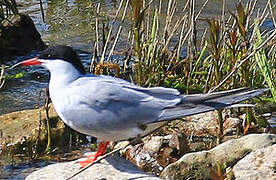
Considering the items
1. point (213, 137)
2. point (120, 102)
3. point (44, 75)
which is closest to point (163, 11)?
point (44, 75)

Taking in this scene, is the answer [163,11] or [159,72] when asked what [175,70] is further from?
[163,11]

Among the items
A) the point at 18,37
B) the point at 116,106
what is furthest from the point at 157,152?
the point at 18,37

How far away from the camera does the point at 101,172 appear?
426 centimetres

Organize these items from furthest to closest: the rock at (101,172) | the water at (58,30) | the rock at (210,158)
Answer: the water at (58,30) → the rock at (210,158) → the rock at (101,172)

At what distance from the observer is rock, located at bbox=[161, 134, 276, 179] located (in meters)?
4.64

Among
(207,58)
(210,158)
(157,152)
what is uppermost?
(207,58)

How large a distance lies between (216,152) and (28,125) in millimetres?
1622

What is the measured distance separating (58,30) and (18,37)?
1308 mm

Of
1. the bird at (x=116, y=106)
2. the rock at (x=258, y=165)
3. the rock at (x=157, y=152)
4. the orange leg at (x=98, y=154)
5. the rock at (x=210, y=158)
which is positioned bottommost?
the rock at (x=157, y=152)

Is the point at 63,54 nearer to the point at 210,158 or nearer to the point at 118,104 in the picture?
the point at 118,104

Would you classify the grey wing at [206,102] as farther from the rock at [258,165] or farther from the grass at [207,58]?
the grass at [207,58]

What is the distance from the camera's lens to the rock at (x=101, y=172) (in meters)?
4.21

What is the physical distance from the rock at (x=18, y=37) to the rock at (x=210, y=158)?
12.3 feet

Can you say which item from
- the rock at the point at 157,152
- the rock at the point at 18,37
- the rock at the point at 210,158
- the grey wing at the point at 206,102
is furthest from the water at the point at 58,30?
the grey wing at the point at 206,102
